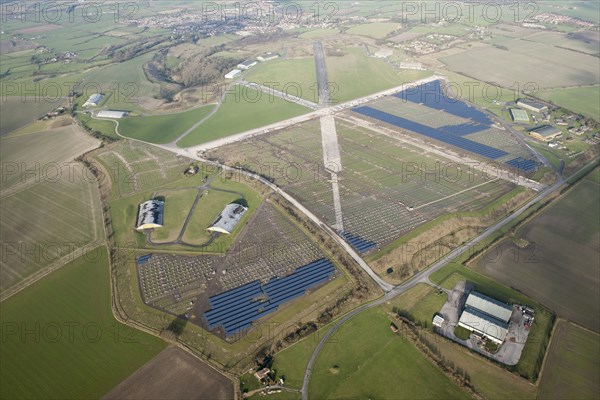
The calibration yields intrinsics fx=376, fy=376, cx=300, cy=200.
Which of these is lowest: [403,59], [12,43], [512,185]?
[512,185]

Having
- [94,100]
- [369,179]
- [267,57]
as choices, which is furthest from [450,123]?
[94,100]

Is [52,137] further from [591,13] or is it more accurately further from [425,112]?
[591,13]

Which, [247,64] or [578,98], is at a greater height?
[247,64]

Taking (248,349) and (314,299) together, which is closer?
(248,349)

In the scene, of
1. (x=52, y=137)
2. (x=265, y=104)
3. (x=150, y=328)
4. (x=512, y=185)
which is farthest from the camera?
(x=265, y=104)

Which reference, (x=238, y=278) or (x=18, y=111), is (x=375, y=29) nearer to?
(x=18, y=111)

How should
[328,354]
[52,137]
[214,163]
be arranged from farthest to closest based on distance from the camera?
[52,137], [214,163], [328,354]

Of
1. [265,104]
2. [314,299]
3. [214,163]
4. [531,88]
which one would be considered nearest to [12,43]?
[265,104]
